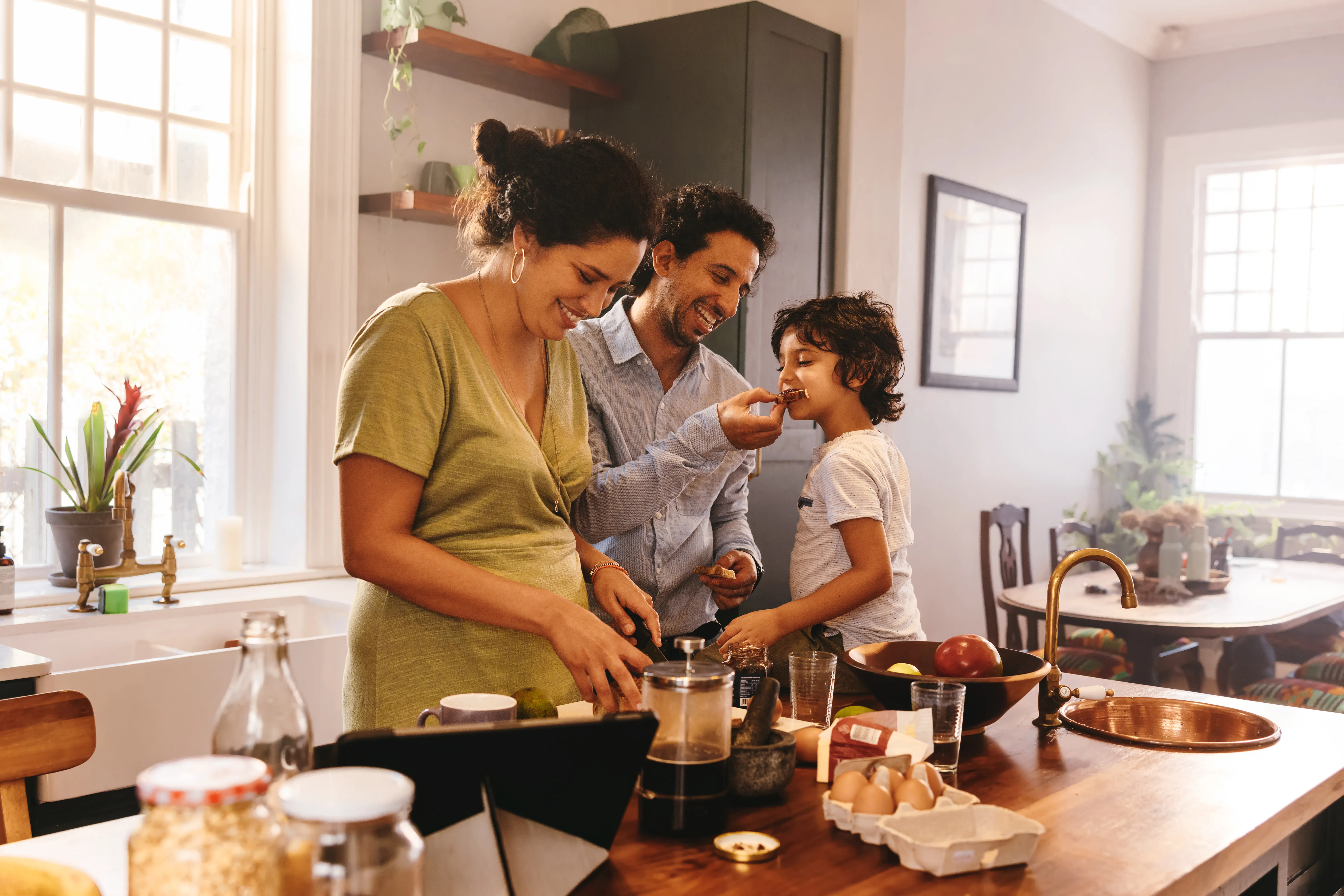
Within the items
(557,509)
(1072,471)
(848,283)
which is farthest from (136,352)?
(1072,471)

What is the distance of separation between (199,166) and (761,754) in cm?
265

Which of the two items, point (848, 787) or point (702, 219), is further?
point (702, 219)

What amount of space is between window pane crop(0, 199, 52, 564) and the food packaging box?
255 cm

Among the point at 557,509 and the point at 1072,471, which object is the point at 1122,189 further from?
the point at 557,509

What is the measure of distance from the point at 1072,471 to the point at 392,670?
5.31 meters

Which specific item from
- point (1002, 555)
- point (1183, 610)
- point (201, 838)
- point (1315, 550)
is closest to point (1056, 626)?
point (201, 838)

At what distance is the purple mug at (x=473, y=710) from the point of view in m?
1.20

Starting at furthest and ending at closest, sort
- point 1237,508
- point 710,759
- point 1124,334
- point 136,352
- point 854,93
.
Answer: point 1124,334 < point 1237,508 < point 854,93 < point 136,352 < point 710,759

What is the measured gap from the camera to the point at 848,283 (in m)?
3.75

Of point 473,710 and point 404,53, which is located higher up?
point 404,53

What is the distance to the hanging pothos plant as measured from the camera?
3.08m

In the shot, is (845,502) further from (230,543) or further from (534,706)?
(230,543)

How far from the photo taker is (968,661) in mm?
A: 1584

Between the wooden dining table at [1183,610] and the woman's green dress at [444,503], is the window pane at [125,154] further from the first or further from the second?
the wooden dining table at [1183,610]
